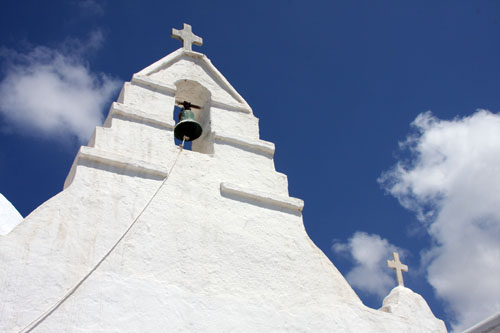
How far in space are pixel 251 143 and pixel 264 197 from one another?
3.02 feet

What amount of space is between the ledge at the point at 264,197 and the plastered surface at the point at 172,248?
14 millimetres

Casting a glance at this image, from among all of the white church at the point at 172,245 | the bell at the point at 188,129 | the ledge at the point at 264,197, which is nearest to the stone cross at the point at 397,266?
the white church at the point at 172,245

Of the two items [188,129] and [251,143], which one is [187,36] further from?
[251,143]

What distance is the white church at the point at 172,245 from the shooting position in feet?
17.7

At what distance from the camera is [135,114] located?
7238mm

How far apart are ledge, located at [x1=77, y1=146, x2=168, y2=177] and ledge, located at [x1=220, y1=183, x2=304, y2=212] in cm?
74

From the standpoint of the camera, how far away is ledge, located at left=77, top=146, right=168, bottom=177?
6.44 m

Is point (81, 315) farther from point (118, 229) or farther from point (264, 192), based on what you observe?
point (264, 192)

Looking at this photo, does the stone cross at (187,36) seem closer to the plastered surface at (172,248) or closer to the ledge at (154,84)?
the plastered surface at (172,248)

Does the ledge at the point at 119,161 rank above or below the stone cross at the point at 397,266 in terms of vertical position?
above

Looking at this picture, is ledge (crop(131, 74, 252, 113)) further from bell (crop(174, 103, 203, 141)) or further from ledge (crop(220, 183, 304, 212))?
ledge (crop(220, 183, 304, 212))

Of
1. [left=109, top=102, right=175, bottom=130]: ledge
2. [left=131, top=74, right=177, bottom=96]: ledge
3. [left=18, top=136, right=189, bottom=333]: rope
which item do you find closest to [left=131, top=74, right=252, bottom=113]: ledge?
[left=131, top=74, right=177, bottom=96]: ledge

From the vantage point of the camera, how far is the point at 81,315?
526 centimetres

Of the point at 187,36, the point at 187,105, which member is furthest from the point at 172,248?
the point at 187,36
